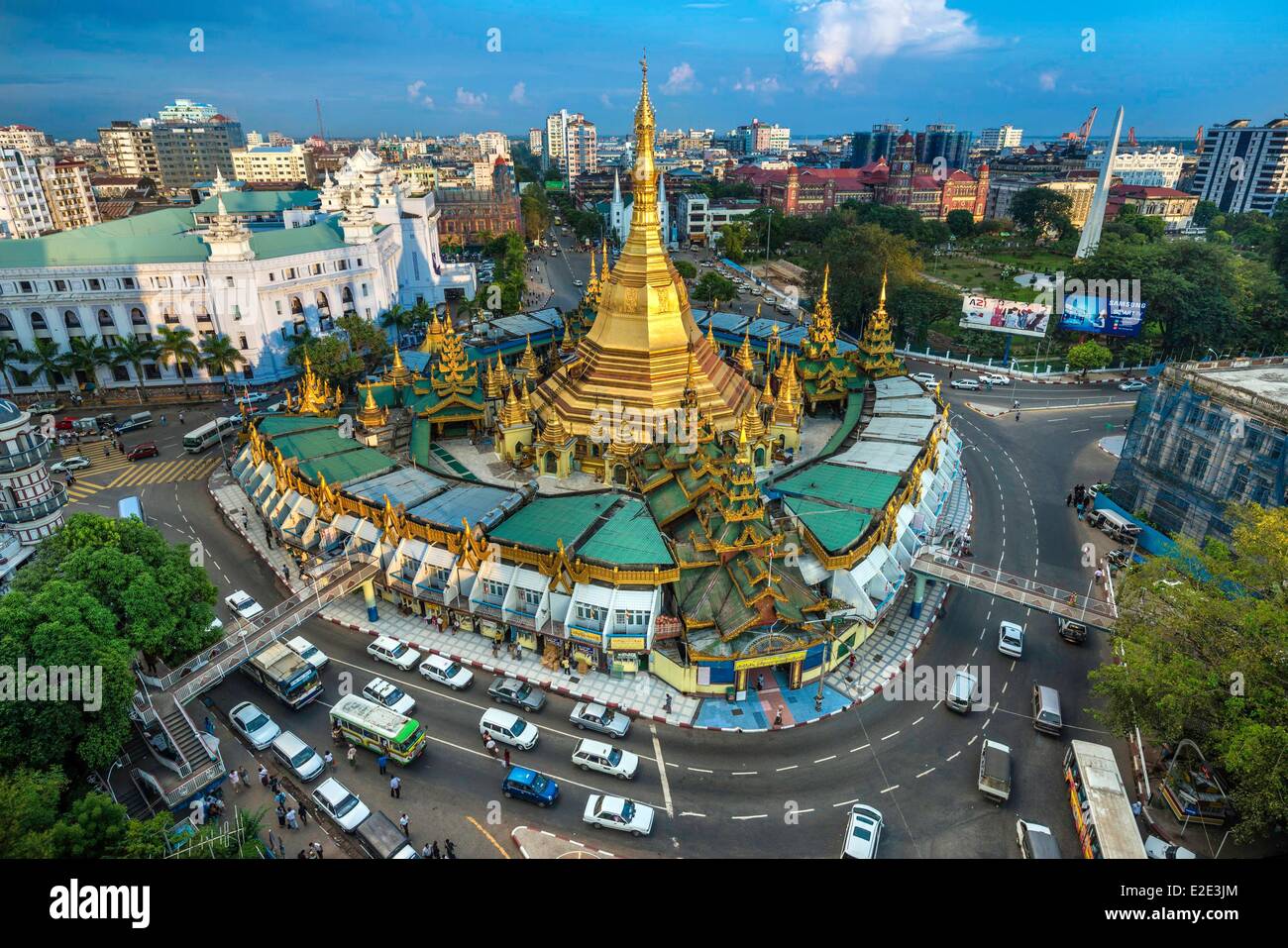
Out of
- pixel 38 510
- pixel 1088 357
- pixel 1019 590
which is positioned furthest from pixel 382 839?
pixel 1088 357

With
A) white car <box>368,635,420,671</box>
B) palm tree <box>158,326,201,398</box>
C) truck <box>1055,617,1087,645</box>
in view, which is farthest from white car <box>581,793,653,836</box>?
palm tree <box>158,326,201,398</box>

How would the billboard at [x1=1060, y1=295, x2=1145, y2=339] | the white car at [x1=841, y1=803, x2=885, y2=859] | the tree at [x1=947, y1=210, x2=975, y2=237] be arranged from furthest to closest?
the tree at [x1=947, y1=210, x2=975, y2=237], the billboard at [x1=1060, y1=295, x2=1145, y2=339], the white car at [x1=841, y1=803, x2=885, y2=859]

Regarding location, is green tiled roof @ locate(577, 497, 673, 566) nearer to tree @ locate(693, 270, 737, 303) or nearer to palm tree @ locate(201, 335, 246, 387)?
palm tree @ locate(201, 335, 246, 387)

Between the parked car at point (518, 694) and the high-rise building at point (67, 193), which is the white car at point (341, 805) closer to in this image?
the parked car at point (518, 694)

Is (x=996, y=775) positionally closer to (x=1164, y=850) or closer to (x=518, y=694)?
(x=1164, y=850)

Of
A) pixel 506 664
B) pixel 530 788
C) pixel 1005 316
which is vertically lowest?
pixel 506 664
